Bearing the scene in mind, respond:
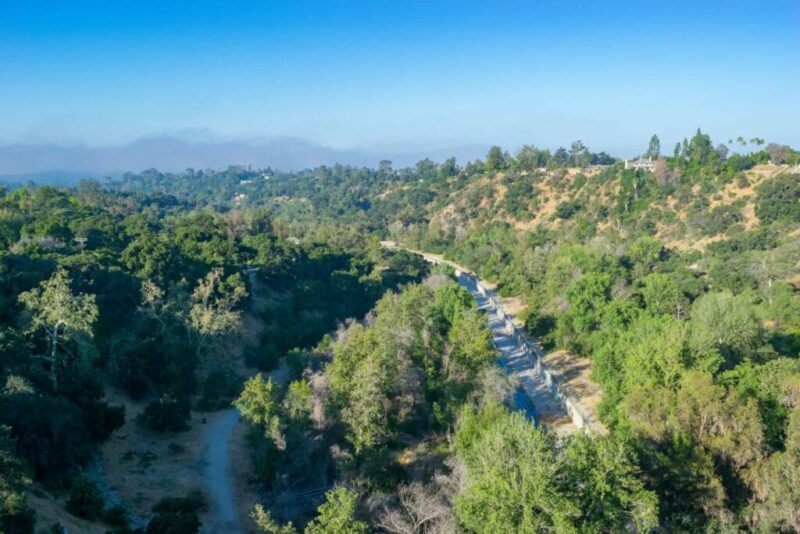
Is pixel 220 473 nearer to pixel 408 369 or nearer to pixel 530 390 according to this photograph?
pixel 408 369

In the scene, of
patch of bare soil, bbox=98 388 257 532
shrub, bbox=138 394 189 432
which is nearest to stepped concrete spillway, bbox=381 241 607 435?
patch of bare soil, bbox=98 388 257 532

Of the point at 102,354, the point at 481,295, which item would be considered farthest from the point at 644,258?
the point at 102,354

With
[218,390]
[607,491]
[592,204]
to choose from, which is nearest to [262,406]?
[218,390]

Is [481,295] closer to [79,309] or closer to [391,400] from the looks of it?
[391,400]

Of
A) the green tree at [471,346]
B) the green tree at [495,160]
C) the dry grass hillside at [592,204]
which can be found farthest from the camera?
the green tree at [495,160]

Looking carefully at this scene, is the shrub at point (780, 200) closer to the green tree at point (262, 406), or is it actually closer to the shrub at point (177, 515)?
the green tree at point (262, 406)

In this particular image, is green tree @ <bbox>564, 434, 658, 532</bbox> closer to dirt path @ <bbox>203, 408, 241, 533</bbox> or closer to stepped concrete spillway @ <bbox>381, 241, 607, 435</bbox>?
stepped concrete spillway @ <bbox>381, 241, 607, 435</bbox>

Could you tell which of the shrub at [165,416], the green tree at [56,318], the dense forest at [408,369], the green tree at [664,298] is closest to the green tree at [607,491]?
the dense forest at [408,369]
